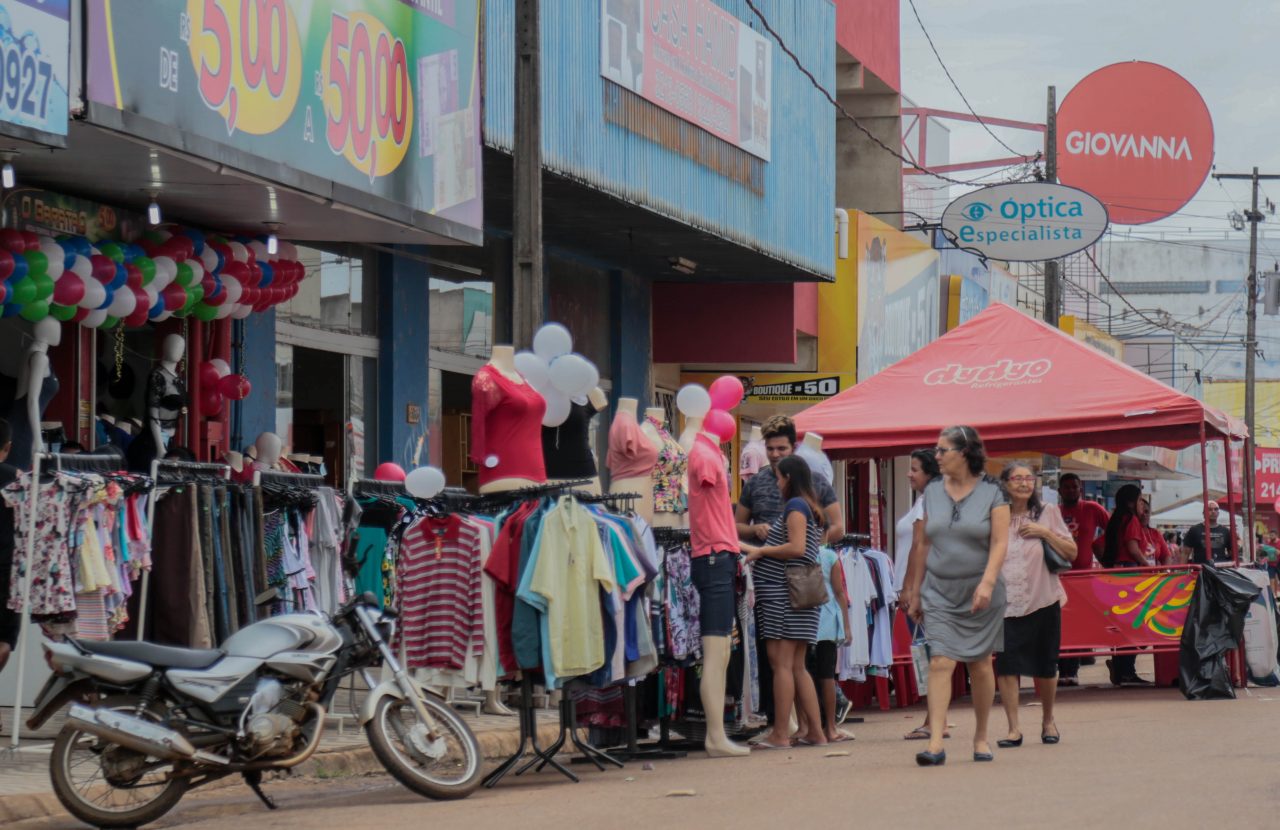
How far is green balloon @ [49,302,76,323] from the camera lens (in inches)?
459

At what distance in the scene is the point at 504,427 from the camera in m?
11.3

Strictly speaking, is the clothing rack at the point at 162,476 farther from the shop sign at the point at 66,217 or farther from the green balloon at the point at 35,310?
the shop sign at the point at 66,217

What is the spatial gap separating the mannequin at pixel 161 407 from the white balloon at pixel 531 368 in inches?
114

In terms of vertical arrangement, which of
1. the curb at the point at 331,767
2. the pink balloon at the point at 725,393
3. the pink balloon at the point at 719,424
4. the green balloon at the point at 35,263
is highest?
the green balloon at the point at 35,263

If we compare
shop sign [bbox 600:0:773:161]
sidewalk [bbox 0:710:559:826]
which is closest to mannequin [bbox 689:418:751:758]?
sidewalk [bbox 0:710:559:826]

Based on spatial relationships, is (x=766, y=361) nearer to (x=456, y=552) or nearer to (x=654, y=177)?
(x=654, y=177)

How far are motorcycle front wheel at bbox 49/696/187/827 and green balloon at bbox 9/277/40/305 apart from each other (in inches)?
135

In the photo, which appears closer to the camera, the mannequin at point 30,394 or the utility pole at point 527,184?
the mannequin at point 30,394

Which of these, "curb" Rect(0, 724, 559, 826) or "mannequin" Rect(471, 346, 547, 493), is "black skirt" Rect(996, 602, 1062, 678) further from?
"mannequin" Rect(471, 346, 547, 493)

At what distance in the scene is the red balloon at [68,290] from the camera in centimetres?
1152

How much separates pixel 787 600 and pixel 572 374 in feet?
6.26

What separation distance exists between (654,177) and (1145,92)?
1538 centimetres

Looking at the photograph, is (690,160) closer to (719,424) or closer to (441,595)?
(719,424)

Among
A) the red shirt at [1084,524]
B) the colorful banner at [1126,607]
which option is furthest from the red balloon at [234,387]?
the red shirt at [1084,524]
